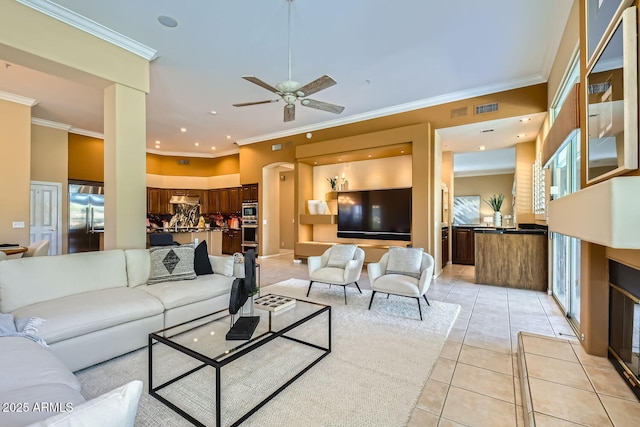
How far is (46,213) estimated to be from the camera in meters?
6.82

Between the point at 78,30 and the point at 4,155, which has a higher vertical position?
the point at 78,30

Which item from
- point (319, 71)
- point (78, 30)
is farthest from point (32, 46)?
point (319, 71)

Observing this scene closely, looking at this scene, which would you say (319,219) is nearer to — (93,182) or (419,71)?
(419,71)

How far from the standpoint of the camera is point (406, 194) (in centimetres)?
623

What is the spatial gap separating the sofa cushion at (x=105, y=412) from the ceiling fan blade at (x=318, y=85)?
2997 mm

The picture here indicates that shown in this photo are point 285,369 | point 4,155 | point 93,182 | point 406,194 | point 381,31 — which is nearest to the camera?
point 285,369

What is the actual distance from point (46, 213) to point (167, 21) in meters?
6.21

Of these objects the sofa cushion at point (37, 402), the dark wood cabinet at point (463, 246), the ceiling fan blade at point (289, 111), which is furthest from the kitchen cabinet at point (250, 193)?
the sofa cushion at point (37, 402)

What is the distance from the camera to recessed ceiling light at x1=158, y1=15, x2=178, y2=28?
10.9 feet

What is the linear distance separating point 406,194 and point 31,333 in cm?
586

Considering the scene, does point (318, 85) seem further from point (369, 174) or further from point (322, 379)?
point (369, 174)

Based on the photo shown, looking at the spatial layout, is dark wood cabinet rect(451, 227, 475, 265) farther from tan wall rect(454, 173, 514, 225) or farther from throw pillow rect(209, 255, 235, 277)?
throw pillow rect(209, 255, 235, 277)

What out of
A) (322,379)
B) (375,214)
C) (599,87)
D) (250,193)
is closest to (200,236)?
(250,193)

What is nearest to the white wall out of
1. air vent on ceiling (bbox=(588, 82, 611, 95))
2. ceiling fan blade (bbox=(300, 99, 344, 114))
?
ceiling fan blade (bbox=(300, 99, 344, 114))
